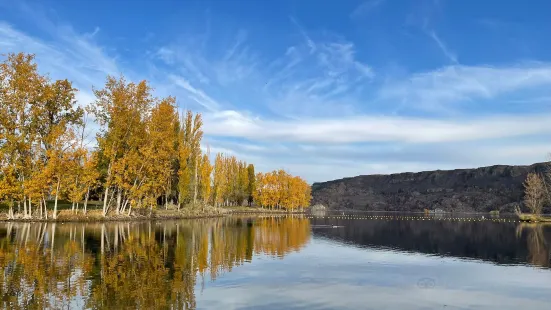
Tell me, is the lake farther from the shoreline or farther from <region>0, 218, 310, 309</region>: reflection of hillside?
the shoreline

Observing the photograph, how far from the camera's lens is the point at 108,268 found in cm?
1855

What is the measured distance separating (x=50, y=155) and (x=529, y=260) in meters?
45.3

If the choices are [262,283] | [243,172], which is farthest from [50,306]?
[243,172]

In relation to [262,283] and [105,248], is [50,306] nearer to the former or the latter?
[262,283]

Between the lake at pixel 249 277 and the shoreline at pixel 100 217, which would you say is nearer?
the lake at pixel 249 277

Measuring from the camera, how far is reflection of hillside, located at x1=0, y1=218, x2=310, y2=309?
12961mm

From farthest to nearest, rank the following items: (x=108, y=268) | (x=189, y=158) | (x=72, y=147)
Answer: (x=189, y=158) → (x=72, y=147) → (x=108, y=268)

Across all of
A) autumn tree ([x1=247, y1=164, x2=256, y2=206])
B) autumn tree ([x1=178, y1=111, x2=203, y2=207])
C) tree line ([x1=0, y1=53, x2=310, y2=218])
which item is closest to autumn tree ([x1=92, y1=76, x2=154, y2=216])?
tree line ([x1=0, y1=53, x2=310, y2=218])

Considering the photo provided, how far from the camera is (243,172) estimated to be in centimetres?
12381

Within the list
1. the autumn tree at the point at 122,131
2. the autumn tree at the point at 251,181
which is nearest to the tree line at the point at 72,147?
the autumn tree at the point at 122,131

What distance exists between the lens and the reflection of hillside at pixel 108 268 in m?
13.0

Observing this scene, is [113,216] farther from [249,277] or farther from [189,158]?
[249,277]

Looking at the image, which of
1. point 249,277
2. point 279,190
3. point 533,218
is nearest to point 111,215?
point 249,277

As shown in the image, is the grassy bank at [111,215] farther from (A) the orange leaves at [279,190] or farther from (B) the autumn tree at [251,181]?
(A) the orange leaves at [279,190]
